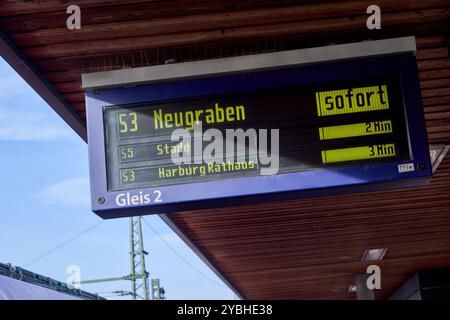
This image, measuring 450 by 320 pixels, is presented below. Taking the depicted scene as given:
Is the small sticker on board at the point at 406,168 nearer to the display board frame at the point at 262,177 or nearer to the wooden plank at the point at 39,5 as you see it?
the display board frame at the point at 262,177

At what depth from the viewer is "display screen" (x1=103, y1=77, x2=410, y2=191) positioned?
4.16 meters

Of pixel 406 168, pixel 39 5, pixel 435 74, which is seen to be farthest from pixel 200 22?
pixel 435 74

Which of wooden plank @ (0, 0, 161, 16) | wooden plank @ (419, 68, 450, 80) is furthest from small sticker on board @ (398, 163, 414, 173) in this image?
wooden plank @ (0, 0, 161, 16)

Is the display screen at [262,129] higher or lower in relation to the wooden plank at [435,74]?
lower

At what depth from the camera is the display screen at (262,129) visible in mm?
4164

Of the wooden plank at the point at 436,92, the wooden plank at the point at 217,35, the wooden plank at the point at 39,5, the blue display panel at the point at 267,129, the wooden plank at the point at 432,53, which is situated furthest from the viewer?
the wooden plank at the point at 436,92

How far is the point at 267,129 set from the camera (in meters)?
4.25

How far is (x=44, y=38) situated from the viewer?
4.33m

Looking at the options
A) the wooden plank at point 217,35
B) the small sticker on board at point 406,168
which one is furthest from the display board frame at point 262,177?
the wooden plank at point 217,35

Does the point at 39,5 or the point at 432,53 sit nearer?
the point at 39,5

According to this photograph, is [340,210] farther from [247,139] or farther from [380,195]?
[247,139]

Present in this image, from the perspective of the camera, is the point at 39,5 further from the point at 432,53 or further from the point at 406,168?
the point at 432,53

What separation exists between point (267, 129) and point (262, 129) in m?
0.03

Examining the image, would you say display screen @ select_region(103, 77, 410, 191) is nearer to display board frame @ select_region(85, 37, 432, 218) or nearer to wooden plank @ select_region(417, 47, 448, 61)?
display board frame @ select_region(85, 37, 432, 218)
